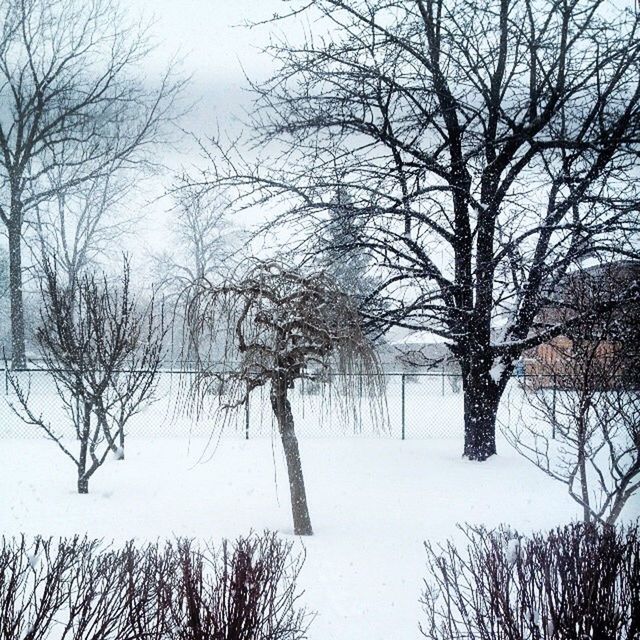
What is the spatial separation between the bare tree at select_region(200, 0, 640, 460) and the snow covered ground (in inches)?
29.9

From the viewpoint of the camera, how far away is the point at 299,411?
3.03m

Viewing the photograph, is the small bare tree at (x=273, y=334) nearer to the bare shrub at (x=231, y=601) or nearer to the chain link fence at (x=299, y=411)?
the chain link fence at (x=299, y=411)

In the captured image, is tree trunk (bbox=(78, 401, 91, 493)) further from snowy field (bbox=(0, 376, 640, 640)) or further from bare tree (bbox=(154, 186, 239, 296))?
bare tree (bbox=(154, 186, 239, 296))

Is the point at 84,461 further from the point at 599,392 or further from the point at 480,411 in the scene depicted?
the point at 599,392

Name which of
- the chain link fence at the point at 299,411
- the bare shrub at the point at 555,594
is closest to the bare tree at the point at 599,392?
the chain link fence at the point at 299,411

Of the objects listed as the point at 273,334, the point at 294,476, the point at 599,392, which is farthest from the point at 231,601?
the point at 599,392

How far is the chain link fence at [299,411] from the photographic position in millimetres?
2799

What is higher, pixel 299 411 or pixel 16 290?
pixel 16 290

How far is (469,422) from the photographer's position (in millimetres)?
4570

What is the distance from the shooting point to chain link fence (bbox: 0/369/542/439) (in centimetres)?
280

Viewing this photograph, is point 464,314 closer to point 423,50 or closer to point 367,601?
point 423,50

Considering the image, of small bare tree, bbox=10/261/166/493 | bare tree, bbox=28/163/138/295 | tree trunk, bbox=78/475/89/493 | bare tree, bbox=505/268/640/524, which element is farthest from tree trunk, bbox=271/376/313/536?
bare tree, bbox=28/163/138/295

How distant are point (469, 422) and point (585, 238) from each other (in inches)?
62.5

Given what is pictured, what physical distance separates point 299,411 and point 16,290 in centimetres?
158
